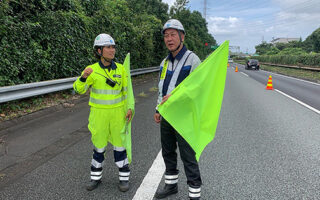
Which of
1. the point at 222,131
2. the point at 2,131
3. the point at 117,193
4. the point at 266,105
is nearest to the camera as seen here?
the point at 117,193

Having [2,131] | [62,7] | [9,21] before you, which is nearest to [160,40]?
[62,7]

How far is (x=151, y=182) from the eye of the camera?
128 inches

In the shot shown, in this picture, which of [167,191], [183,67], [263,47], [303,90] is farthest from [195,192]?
[263,47]

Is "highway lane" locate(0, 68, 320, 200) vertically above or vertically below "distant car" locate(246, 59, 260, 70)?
below

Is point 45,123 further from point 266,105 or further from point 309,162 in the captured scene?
point 266,105

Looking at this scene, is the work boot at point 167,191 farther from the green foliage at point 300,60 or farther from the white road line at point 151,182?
the green foliage at point 300,60

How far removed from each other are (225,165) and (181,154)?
1257mm

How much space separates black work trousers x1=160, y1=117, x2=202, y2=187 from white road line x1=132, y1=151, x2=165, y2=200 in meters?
0.31

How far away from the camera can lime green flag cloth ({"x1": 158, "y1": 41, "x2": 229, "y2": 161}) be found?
2.57 m

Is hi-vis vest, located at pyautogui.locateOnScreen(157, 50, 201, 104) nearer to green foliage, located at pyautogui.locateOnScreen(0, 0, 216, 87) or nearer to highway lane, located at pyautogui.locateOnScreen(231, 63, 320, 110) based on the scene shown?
green foliage, located at pyautogui.locateOnScreen(0, 0, 216, 87)

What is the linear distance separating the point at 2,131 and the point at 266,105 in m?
8.07

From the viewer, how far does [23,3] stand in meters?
7.36

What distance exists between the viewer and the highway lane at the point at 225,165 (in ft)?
9.85

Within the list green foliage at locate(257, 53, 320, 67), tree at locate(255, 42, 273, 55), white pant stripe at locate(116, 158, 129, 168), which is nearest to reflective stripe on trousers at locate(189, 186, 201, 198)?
white pant stripe at locate(116, 158, 129, 168)
